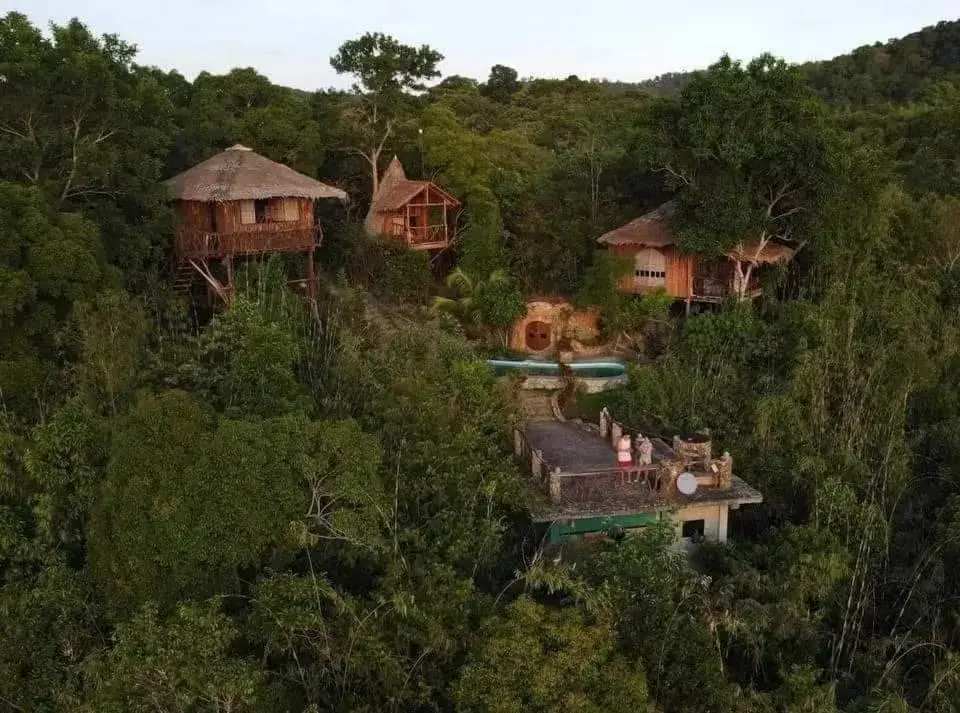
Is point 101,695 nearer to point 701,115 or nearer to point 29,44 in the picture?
point 29,44

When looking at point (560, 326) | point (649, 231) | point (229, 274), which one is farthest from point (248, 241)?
point (649, 231)

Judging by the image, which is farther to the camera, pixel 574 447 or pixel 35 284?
pixel 574 447

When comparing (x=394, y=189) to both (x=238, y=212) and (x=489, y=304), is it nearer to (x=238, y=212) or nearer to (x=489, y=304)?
(x=489, y=304)

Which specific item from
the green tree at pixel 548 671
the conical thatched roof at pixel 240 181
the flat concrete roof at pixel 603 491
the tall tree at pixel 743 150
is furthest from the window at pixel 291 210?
the green tree at pixel 548 671

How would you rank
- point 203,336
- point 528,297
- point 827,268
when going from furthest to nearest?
1. point 528,297
2. point 827,268
3. point 203,336

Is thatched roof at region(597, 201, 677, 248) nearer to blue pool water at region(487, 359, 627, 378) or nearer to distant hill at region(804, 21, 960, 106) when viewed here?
blue pool water at region(487, 359, 627, 378)

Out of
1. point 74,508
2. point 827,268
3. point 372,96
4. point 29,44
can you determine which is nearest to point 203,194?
point 29,44

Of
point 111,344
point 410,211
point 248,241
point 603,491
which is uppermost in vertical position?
point 410,211
